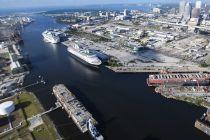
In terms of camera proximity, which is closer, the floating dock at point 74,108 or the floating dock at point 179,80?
the floating dock at point 74,108

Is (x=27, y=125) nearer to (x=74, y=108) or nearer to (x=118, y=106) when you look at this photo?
(x=74, y=108)

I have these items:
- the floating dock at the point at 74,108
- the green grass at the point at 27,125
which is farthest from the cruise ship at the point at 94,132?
the green grass at the point at 27,125

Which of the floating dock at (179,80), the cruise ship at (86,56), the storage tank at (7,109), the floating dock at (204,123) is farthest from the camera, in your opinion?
the cruise ship at (86,56)

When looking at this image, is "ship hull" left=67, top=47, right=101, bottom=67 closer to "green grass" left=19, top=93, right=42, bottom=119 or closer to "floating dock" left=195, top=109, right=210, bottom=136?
"green grass" left=19, top=93, right=42, bottom=119

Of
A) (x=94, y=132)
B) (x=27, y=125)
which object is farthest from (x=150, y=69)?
(x=27, y=125)

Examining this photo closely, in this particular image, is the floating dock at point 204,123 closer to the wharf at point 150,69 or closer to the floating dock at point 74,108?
the floating dock at point 74,108

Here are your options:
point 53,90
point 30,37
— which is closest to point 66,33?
point 30,37

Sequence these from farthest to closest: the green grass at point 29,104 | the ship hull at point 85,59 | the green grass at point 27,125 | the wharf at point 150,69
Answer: the ship hull at point 85,59 → the wharf at point 150,69 → the green grass at point 29,104 → the green grass at point 27,125

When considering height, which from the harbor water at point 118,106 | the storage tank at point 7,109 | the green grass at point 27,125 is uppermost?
the storage tank at point 7,109
